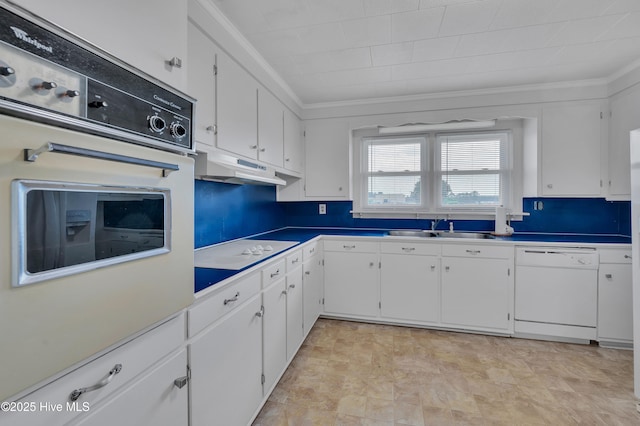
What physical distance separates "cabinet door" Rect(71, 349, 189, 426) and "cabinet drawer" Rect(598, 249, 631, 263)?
10.7ft

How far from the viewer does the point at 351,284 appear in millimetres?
3033

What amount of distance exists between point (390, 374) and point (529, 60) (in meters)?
2.75

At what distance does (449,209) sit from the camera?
11.0 feet

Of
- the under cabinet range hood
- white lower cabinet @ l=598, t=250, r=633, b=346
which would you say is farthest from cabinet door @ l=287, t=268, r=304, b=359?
white lower cabinet @ l=598, t=250, r=633, b=346

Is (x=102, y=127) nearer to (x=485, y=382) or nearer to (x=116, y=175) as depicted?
(x=116, y=175)

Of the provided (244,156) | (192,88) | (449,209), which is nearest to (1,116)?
(192,88)

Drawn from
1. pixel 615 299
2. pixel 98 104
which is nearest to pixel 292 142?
pixel 98 104

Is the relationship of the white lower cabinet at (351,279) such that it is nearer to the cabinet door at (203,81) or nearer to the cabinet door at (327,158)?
the cabinet door at (327,158)

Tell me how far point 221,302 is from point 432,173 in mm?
2893

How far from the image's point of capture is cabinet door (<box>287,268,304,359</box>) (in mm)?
2148

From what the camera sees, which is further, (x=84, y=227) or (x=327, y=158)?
(x=327, y=158)

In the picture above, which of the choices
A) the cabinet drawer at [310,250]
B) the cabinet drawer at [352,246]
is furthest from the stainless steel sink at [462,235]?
the cabinet drawer at [310,250]

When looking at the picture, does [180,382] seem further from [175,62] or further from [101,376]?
[175,62]

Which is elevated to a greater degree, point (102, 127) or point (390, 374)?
point (102, 127)
